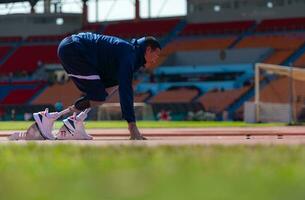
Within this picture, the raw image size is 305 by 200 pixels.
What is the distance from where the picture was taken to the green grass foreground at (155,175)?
1.92 metres

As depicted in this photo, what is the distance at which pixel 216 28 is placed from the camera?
45844mm

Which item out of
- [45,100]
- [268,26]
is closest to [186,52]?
[268,26]

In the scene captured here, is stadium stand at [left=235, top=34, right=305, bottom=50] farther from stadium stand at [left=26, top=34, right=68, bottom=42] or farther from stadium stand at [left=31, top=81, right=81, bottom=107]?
stadium stand at [left=26, top=34, right=68, bottom=42]

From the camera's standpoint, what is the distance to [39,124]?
20.7ft

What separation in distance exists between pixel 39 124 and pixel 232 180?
14.1ft

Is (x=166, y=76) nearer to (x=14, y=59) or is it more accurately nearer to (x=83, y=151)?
(x=14, y=59)

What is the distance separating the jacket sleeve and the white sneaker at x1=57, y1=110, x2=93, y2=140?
581 millimetres

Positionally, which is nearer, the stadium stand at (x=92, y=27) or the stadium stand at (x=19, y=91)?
the stadium stand at (x=19, y=91)

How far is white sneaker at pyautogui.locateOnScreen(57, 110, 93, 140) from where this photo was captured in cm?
630

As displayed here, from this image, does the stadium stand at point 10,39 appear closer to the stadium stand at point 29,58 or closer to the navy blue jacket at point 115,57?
the stadium stand at point 29,58

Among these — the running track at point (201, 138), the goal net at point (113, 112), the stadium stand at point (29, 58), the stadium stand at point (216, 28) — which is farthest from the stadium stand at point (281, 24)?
the running track at point (201, 138)

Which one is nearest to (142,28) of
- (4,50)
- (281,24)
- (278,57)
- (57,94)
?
(57,94)

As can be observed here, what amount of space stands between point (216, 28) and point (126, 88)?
133ft

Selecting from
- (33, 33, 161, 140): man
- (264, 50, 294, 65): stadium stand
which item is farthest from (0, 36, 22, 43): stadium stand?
(33, 33, 161, 140): man
